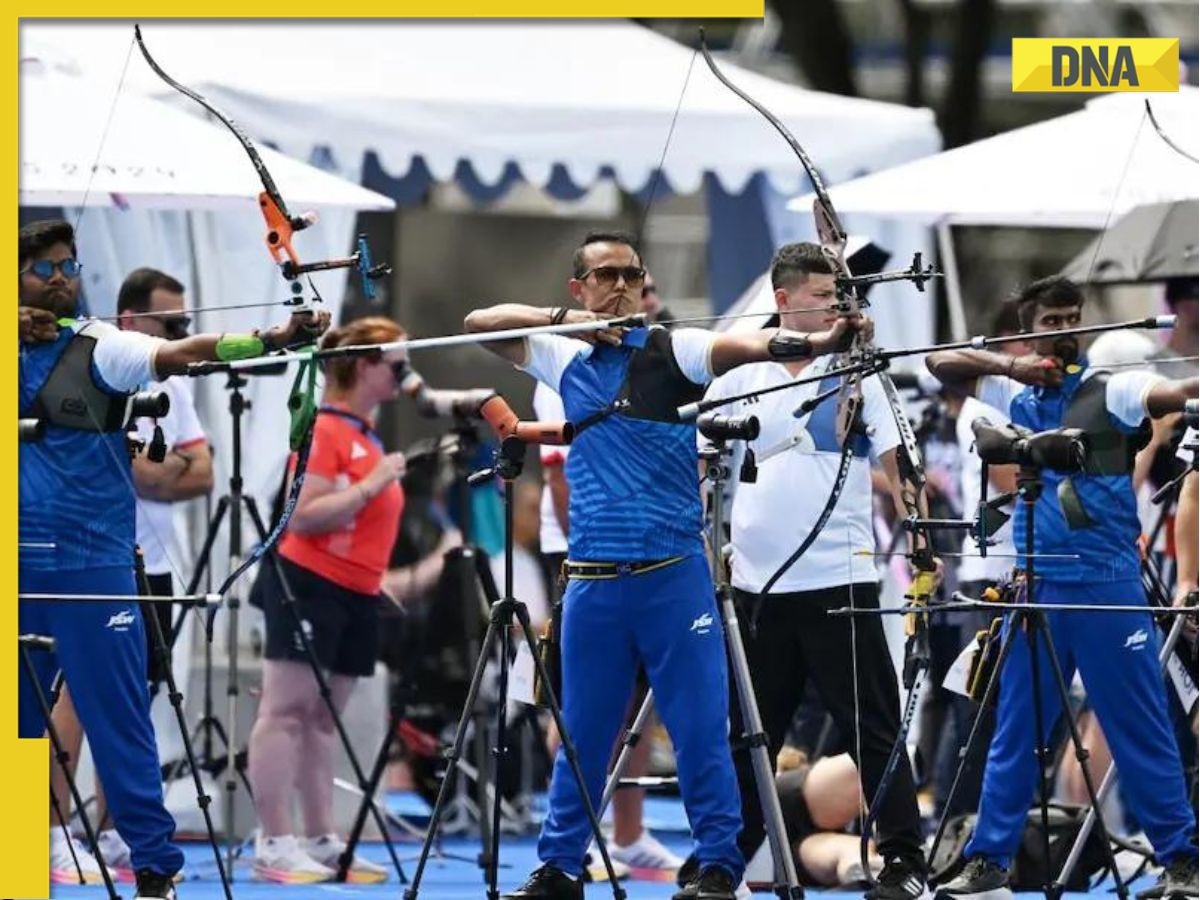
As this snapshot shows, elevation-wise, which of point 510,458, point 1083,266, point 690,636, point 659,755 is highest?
point 1083,266

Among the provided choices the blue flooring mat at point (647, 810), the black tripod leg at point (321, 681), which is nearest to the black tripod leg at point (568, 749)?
the black tripod leg at point (321, 681)

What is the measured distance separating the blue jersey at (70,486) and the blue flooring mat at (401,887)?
57.0 inches

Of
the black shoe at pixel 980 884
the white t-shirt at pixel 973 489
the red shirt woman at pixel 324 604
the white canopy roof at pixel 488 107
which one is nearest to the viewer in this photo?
the black shoe at pixel 980 884

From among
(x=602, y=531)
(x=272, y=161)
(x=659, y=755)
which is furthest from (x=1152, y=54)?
(x=659, y=755)

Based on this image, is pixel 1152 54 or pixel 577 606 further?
pixel 1152 54

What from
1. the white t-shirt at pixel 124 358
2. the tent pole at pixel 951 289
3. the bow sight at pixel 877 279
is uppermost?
the tent pole at pixel 951 289

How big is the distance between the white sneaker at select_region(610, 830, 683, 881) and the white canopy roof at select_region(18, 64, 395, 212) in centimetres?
233

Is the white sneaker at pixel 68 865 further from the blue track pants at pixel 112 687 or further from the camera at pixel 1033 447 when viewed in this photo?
the camera at pixel 1033 447

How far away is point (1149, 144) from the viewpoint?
9031mm

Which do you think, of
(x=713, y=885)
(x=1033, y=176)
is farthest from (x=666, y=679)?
(x=1033, y=176)

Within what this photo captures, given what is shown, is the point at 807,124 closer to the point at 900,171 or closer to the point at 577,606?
the point at 900,171

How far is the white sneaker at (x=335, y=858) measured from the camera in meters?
8.97

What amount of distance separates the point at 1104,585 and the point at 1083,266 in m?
2.87

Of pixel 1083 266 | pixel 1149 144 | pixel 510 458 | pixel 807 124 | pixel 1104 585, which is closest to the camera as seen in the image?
pixel 510 458
